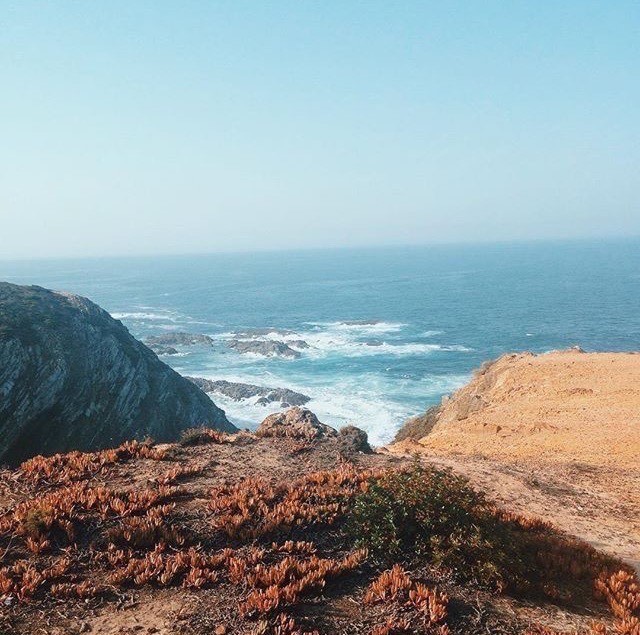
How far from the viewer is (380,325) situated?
3440 inches

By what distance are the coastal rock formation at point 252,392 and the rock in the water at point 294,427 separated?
1117 inches

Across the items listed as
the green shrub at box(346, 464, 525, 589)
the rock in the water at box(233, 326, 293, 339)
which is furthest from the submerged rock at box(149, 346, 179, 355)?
the green shrub at box(346, 464, 525, 589)

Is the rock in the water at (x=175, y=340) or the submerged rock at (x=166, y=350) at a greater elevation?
the rock in the water at (x=175, y=340)

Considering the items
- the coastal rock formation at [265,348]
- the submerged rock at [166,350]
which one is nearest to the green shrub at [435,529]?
the coastal rock formation at [265,348]

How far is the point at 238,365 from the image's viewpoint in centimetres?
6550

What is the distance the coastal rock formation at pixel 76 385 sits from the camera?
84.9 feet

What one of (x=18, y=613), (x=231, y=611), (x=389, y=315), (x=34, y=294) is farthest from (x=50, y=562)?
(x=389, y=315)

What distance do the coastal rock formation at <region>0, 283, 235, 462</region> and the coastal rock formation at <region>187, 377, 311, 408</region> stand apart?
11733mm

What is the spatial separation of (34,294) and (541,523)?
34921 mm

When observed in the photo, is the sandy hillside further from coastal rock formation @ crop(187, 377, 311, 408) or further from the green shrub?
coastal rock formation @ crop(187, 377, 311, 408)

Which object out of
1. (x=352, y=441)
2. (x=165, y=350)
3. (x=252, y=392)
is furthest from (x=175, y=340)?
(x=352, y=441)

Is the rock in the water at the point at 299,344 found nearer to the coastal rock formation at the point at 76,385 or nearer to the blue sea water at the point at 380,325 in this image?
the blue sea water at the point at 380,325

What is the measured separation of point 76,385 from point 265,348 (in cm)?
4283

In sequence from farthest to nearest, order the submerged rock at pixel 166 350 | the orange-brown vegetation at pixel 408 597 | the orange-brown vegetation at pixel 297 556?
the submerged rock at pixel 166 350 < the orange-brown vegetation at pixel 297 556 < the orange-brown vegetation at pixel 408 597
